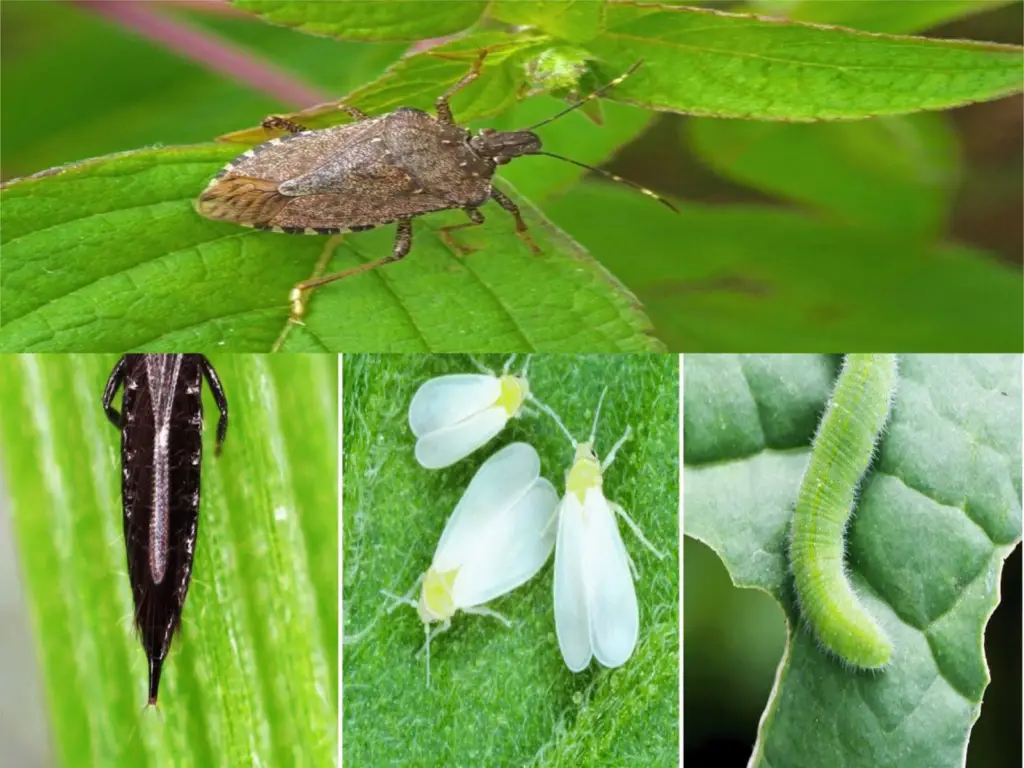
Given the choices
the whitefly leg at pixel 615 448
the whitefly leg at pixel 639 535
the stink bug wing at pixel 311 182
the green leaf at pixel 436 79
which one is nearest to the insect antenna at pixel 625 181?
the green leaf at pixel 436 79

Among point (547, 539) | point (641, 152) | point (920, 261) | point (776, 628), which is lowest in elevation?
point (776, 628)

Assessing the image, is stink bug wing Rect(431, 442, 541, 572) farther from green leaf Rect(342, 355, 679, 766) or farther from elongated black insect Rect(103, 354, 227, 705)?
elongated black insect Rect(103, 354, 227, 705)

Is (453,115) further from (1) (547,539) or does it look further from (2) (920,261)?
(2) (920,261)

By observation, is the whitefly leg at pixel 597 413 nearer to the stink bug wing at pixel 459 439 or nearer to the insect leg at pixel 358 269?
the stink bug wing at pixel 459 439

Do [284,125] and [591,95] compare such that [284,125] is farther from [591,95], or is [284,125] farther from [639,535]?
[639,535]

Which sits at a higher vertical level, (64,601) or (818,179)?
(818,179)

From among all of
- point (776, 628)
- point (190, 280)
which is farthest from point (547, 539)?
Result: point (190, 280)

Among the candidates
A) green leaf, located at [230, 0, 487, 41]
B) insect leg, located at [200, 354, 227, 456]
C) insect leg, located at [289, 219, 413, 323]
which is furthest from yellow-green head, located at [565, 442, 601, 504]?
green leaf, located at [230, 0, 487, 41]
